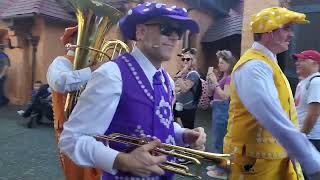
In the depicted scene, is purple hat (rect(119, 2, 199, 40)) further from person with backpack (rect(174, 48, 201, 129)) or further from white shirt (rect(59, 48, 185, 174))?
person with backpack (rect(174, 48, 201, 129))

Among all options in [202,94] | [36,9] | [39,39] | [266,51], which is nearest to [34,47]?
[39,39]

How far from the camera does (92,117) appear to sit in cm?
174

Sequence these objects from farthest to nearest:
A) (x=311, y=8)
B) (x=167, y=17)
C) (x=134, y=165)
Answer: (x=311, y=8) < (x=167, y=17) < (x=134, y=165)

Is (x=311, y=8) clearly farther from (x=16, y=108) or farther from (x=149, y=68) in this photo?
(x=16, y=108)

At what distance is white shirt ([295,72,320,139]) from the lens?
3635mm

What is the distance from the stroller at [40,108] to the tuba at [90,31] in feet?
18.3

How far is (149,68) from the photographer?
1.94m

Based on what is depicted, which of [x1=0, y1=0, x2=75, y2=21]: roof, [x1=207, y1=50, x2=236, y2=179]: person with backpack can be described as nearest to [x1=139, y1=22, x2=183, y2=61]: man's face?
[x1=207, y1=50, x2=236, y2=179]: person with backpack

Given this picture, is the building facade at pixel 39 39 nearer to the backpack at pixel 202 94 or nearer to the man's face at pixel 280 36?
the backpack at pixel 202 94

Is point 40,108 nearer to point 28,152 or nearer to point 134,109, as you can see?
point 28,152

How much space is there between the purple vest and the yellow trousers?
76 centimetres

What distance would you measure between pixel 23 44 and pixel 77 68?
952 cm

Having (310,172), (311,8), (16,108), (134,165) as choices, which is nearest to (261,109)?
(310,172)

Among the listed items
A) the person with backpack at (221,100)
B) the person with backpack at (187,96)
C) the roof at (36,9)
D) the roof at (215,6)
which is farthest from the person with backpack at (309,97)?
the roof at (36,9)
